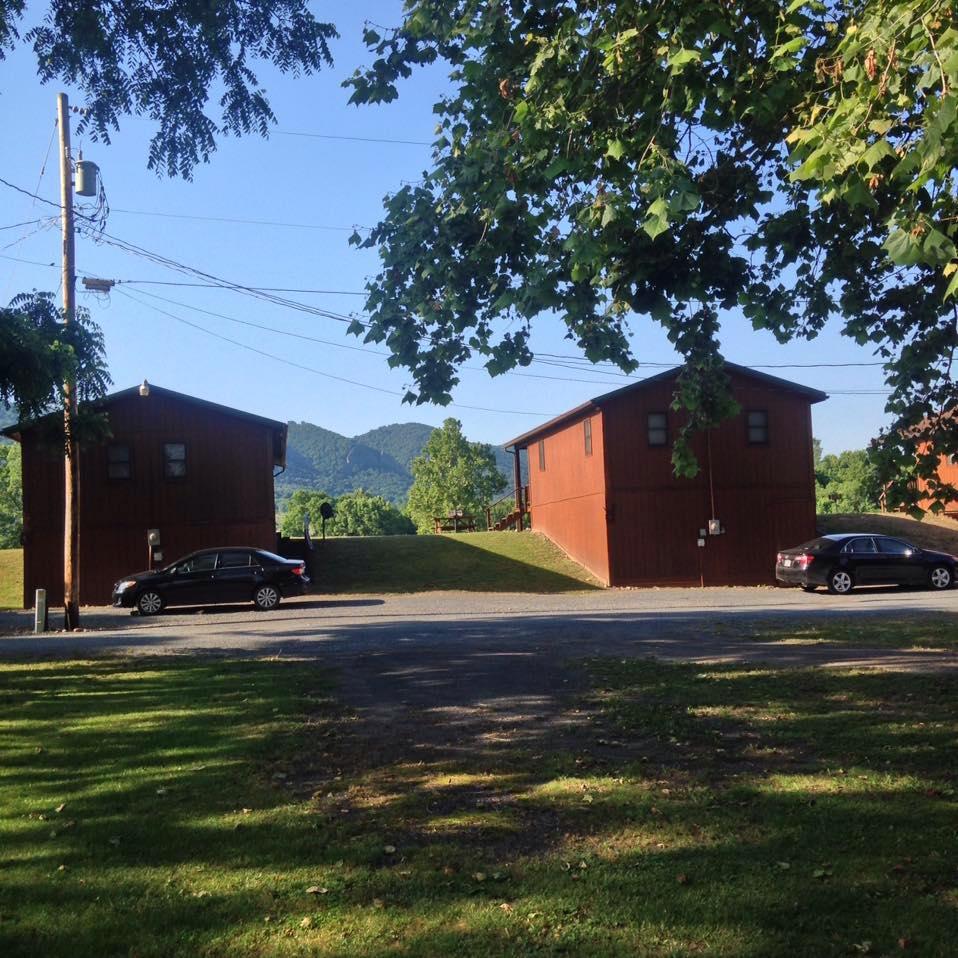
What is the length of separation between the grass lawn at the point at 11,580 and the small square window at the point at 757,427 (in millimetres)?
23534

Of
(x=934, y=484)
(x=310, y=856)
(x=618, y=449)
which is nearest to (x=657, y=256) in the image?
(x=934, y=484)

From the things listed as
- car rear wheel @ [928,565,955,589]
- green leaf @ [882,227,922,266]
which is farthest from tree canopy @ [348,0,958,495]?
car rear wheel @ [928,565,955,589]

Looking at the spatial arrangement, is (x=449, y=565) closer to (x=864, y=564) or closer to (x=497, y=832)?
(x=864, y=564)

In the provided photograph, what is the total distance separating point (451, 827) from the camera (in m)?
5.07

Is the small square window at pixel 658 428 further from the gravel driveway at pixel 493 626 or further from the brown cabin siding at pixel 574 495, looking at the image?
the gravel driveway at pixel 493 626

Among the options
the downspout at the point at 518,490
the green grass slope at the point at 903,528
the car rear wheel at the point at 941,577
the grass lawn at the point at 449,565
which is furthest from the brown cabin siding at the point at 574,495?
the car rear wheel at the point at 941,577

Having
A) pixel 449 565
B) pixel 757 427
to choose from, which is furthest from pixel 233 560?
pixel 757 427

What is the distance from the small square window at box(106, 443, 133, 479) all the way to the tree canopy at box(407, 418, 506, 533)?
147 feet

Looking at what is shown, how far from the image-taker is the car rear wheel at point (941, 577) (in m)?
25.2

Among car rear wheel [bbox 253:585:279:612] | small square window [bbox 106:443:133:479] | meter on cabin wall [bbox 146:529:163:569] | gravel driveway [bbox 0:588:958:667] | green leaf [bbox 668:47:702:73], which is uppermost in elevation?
green leaf [bbox 668:47:702:73]

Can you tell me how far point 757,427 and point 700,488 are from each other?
2.84m

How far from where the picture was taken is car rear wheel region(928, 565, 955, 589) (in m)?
25.2

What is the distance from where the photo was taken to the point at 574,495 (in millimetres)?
33281

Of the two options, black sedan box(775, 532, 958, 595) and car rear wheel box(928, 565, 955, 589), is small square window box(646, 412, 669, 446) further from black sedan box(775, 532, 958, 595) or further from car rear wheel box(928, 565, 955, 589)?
car rear wheel box(928, 565, 955, 589)
